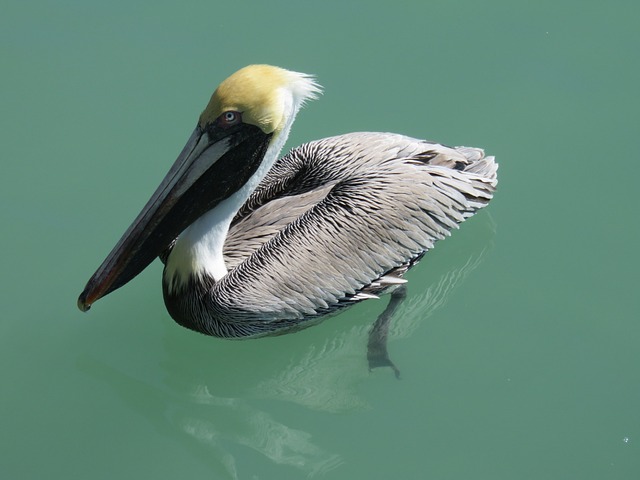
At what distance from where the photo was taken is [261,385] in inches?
225

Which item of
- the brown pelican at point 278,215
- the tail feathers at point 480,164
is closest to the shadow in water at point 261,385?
the brown pelican at point 278,215

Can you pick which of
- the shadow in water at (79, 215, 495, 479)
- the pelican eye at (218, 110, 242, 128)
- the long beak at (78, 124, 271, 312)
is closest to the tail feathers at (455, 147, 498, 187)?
the shadow in water at (79, 215, 495, 479)

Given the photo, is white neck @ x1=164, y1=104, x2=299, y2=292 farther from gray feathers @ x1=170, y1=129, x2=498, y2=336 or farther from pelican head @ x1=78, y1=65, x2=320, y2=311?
gray feathers @ x1=170, y1=129, x2=498, y2=336

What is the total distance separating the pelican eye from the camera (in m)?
5.12

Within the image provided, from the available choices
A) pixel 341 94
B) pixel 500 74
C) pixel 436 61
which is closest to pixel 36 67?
pixel 341 94

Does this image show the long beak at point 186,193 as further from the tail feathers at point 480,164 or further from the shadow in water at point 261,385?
the tail feathers at point 480,164

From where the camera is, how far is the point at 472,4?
8.01 m

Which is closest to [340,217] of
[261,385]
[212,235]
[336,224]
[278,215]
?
[336,224]

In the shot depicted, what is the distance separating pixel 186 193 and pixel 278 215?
69 centimetres

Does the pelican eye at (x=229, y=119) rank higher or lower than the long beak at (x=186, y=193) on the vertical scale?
higher

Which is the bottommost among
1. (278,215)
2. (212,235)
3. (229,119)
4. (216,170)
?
(212,235)

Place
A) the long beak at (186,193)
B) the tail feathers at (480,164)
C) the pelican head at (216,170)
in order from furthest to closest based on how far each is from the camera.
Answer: the tail feathers at (480,164)
the long beak at (186,193)
the pelican head at (216,170)

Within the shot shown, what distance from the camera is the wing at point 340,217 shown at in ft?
18.0

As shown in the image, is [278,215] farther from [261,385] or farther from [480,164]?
[480,164]
